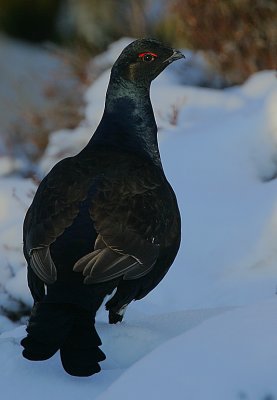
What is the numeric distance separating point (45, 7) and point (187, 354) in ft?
27.8

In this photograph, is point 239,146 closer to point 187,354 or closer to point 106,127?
point 106,127

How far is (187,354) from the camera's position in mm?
2424

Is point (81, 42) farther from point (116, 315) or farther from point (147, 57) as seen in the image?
point (116, 315)

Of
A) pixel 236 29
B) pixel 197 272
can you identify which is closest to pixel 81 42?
pixel 236 29

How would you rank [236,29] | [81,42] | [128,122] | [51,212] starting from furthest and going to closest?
1. [81,42]
2. [236,29]
3. [128,122]
4. [51,212]

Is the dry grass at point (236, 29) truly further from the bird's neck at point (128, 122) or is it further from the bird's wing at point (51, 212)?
the bird's wing at point (51, 212)

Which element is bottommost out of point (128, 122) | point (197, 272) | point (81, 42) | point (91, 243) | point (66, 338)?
point (66, 338)

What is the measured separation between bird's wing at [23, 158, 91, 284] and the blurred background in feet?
11.2

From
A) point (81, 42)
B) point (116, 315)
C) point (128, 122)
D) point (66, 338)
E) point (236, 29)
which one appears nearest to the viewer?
point (66, 338)

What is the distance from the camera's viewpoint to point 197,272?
15.1 feet

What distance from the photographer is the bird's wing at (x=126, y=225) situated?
10.9 feet

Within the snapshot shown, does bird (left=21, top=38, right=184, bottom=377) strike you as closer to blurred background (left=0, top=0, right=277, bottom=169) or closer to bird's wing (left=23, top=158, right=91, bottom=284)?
bird's wing (left=23, top=158, right=91, bottom=284)

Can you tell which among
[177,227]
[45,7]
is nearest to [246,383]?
[177,227]

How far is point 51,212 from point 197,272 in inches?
51.3
